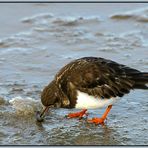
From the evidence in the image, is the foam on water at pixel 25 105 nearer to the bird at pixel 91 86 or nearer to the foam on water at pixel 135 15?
the bird at pixel 91 86

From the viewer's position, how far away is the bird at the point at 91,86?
18.5 ft

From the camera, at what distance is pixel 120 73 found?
5.80 metres

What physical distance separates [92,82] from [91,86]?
1.7 inches

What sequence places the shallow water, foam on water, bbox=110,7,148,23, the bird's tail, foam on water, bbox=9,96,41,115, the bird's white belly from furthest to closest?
foam on water, bbox=110,7,148,23 → foam on water, bbox=9,96,41,115 → the bird's tail → the bird's white belly → the shallow water

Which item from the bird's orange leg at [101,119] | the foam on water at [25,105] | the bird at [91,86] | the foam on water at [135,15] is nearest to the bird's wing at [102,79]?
the bird at [91,86]

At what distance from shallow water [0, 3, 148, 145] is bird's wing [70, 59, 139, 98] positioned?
0.36 m

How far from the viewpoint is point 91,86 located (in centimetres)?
568

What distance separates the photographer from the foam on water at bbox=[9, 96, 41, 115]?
5.94m

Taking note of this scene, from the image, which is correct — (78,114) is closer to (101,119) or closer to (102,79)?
(101,119)

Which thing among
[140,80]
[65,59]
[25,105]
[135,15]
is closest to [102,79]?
[140,80]

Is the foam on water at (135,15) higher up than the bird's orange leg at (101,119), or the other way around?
the foam on water at (135,15)

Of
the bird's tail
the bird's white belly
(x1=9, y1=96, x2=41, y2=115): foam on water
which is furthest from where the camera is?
(x1=9, y1=96, x2=41, y2=115): foam on water

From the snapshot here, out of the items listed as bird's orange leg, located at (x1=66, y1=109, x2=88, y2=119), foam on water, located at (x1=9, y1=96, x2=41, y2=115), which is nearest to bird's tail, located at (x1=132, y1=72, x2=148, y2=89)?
bird's orange leg, located at (x1=66, y1=109, x2=88, y2=119)

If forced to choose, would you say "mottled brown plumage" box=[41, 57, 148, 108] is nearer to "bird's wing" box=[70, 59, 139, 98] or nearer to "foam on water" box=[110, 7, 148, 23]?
"bird's wing" box=[70, 59, 139, 98]
